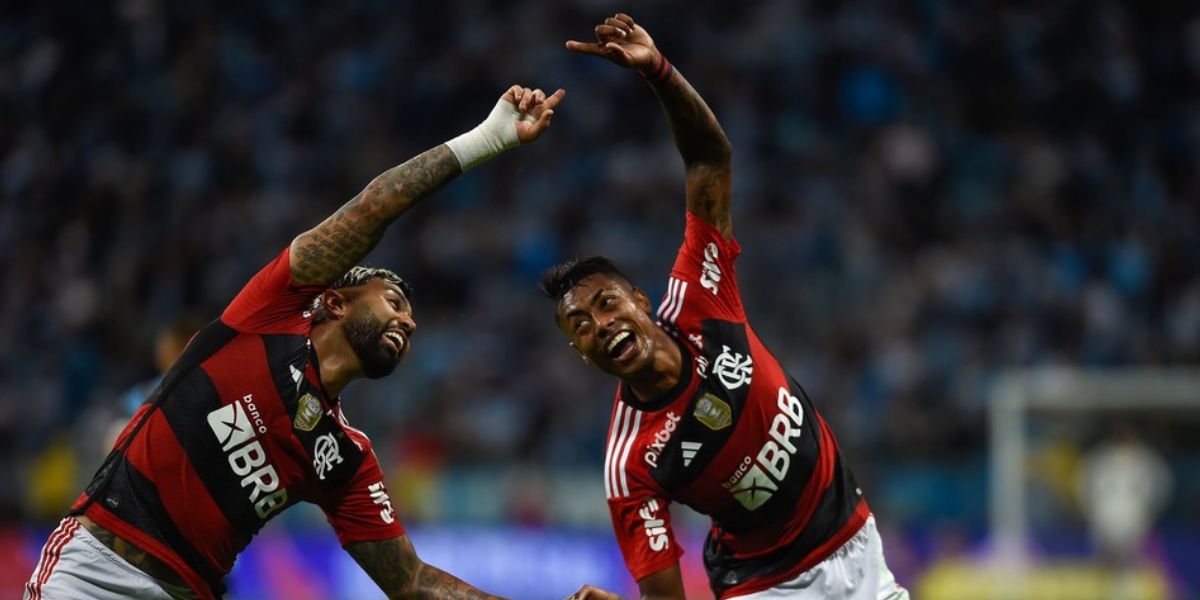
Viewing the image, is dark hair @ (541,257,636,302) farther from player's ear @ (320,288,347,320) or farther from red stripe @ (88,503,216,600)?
red stripe @ (88,503,216,600)

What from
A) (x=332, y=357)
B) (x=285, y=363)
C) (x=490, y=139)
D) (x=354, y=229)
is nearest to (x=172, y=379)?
(x=285, y=363)

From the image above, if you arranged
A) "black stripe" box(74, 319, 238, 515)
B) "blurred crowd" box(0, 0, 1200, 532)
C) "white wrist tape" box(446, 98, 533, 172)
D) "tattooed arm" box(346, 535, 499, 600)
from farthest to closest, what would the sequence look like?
1. "blurred crowd" box(0, 0, 1200, 532)
2. "tattooed arm" box(346, 535, 499, 600)
3. "white wrist tape" box(446, 98, 533, 172)
4. "black stripe" box(74, 319, 238, 515)

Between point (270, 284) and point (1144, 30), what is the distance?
15.6 m

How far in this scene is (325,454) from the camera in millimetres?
5512

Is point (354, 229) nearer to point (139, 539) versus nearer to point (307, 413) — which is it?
point (307, 413)

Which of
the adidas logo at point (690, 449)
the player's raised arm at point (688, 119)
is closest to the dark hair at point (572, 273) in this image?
the player's raised arm at point (688, 119)

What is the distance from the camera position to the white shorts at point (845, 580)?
577cm

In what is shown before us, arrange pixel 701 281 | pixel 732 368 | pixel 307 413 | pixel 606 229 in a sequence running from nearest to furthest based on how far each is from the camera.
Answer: pixel 307 413
pixel 732 368
pixel 701 281
pixel 606 229

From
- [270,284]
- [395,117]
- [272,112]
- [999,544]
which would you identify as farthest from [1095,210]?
[270,284]

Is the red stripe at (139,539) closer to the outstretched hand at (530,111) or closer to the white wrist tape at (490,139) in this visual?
the white wrist tape at (490,139)

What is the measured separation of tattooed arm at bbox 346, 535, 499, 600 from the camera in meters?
5.82

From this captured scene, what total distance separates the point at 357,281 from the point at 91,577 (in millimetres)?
1337

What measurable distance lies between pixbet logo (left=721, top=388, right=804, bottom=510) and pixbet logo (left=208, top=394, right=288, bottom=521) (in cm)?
163

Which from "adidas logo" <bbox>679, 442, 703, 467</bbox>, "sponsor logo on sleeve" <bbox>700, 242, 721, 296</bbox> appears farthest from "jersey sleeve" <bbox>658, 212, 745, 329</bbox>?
"adidas logo" <bbox>679, 442, 703, 467</bbox>
